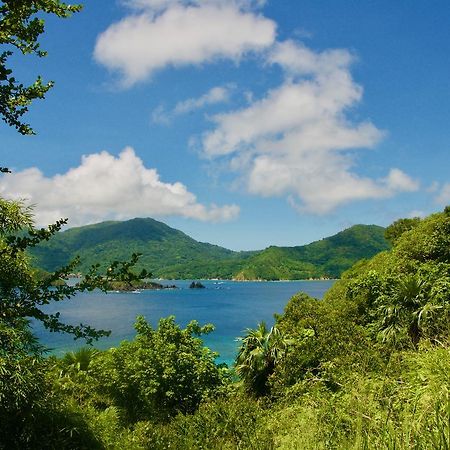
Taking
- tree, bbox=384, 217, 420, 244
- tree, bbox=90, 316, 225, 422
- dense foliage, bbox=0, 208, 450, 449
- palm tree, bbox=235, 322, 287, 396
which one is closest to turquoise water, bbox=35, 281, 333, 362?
tree, bbox=384, 217, 420, 244

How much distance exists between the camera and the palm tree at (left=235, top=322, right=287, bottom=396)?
82.0 ft

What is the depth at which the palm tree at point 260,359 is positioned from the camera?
25.0m

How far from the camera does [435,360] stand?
8945 millimetres

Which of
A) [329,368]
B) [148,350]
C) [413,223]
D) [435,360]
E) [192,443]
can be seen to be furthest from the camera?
[413,223]

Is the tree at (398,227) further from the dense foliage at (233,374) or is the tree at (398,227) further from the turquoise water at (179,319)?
the dense foliage at (233,374)

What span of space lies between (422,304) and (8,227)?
21.1 m

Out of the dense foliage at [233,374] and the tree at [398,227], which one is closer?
the dense foliage at [233,374]

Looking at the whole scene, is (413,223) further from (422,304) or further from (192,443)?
(192,443)

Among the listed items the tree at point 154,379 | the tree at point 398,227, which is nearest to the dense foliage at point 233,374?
the tree at point 154,379

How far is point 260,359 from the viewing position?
2522cm

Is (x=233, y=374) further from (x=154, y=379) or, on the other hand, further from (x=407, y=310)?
(x=407, y=310)

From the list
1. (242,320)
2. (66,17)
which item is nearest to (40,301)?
(66,17)

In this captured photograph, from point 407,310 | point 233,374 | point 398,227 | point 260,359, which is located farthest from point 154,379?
point 398,227

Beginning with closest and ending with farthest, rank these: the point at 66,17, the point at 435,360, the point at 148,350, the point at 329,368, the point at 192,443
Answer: the point at 66,17
the point at 435,360
the point at 192,443
the point at 329,368
the point at 148,350
